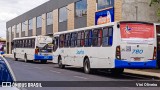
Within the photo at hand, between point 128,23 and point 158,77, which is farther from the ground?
point 128,23

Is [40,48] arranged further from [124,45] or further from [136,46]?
[136,46]

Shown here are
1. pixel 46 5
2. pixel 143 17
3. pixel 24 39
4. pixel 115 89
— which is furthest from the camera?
pixel 46 5

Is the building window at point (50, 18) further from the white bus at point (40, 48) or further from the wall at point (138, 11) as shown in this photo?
the wall at point (138, 11)

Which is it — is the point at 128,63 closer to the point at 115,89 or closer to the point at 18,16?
the point at 115,89

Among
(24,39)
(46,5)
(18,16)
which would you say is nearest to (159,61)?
(24,39)

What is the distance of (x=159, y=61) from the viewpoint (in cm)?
2659

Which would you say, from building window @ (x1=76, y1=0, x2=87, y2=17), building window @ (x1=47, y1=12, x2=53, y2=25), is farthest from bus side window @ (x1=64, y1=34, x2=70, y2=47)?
building window @ (x1=47, y1=12, x2=53, y2=25)

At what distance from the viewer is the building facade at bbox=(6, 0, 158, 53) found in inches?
1319

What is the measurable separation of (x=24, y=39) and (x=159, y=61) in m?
19.2

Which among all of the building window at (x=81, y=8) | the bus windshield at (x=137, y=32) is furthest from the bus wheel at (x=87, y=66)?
the building window at (x=81, y=8)

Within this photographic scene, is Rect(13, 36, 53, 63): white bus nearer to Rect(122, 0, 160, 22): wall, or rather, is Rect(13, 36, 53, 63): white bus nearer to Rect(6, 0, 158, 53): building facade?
Rect(6, 0, 158, 53): building facade

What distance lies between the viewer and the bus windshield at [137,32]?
18953 millimetres

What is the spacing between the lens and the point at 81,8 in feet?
145

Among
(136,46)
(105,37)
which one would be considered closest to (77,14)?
(105,37)
